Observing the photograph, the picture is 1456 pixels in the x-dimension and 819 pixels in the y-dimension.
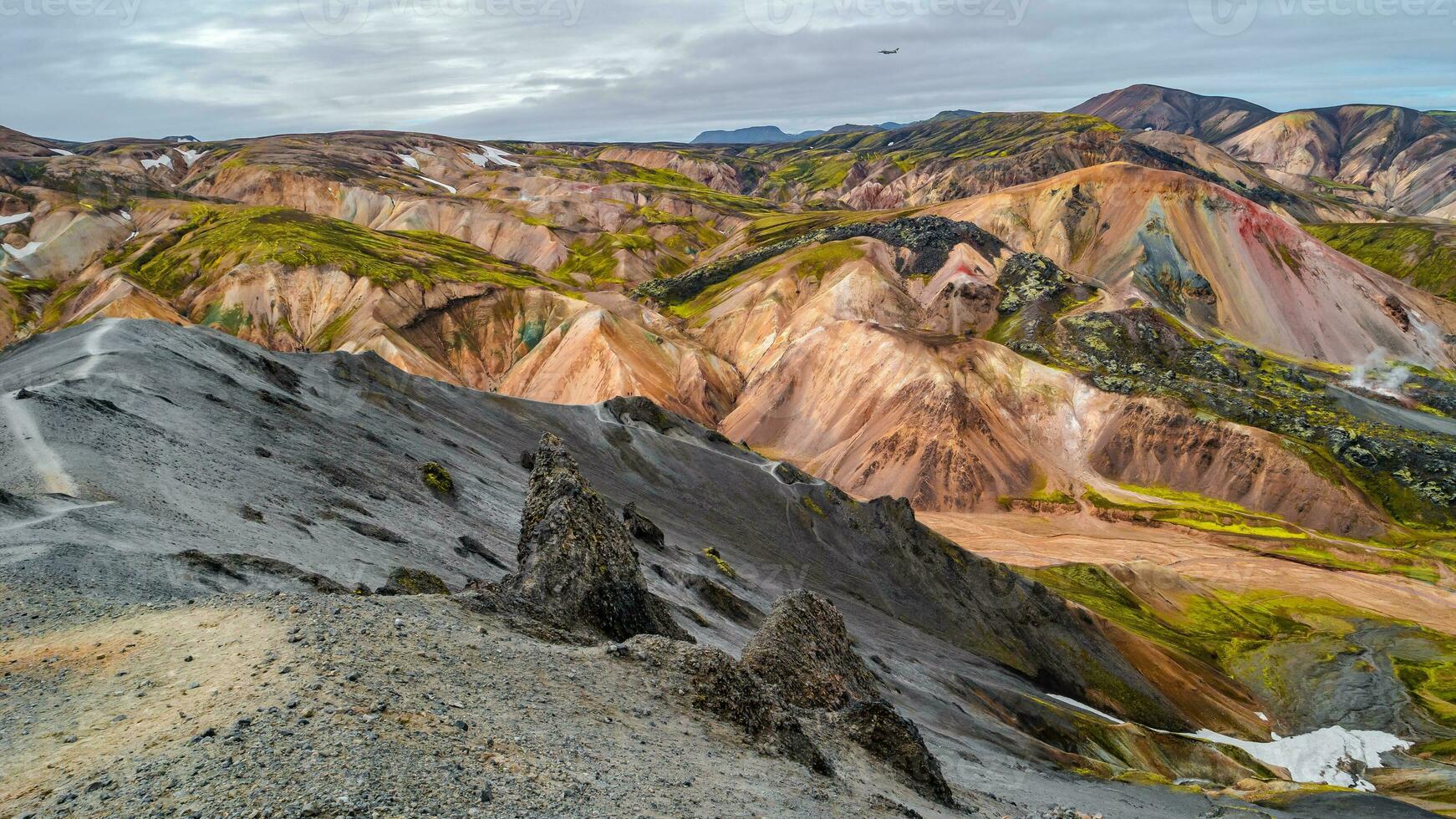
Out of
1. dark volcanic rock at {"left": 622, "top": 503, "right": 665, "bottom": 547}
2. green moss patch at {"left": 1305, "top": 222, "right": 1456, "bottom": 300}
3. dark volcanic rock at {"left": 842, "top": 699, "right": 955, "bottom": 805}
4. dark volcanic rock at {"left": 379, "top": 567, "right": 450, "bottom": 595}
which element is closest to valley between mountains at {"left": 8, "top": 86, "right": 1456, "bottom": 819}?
dark volcanic rock at {"left": 842, "top": 699, "right": 955, "bottom": 805}

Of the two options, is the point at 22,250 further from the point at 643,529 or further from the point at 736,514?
the point at 643,529

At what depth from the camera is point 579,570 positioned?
81.4 feet

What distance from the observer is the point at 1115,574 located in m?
80.8

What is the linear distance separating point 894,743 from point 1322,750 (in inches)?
1930

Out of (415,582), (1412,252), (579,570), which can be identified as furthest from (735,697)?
(1412,252)

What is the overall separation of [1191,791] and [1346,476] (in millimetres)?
73821

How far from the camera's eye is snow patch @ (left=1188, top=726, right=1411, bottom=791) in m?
53.2

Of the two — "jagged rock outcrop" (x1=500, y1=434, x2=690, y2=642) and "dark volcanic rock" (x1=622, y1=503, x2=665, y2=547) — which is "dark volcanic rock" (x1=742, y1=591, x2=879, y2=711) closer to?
"jagged rock outcrop" (x1=500, y1=434, x2=690, y2=642)

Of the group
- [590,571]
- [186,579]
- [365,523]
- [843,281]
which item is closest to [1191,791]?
[590,571]

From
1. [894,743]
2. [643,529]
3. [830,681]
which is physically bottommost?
[643,529]

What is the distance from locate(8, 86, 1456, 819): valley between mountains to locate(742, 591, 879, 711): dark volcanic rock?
0.16m

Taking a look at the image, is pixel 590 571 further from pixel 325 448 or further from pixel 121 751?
pixel 325 448

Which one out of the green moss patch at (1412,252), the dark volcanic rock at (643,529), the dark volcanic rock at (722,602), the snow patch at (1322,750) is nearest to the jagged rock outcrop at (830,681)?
the dark volcanic rock at (722,602)

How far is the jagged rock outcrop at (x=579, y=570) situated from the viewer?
23938 millimetres
